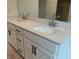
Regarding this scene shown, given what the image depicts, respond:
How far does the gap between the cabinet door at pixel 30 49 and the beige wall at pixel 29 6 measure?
3.04ft

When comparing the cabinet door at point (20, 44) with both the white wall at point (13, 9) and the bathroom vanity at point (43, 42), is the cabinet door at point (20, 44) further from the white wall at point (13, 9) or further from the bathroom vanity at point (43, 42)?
the white wall at point (13, 9)

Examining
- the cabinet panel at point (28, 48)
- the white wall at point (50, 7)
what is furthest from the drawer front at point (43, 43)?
the white wall at point (50, 7)

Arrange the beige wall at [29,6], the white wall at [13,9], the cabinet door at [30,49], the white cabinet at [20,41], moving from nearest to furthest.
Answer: the cabinet door at [30,49] < the white cabinet at [20,41] < the beige wall at [29,6] < the white wall at [13,9]

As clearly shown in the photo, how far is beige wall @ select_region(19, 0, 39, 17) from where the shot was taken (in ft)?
9.81

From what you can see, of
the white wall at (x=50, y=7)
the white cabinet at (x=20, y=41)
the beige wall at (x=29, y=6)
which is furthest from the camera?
the beige wall at (x=29, y=6)

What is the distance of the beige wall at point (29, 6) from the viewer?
9.81ft

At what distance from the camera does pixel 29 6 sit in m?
3.31

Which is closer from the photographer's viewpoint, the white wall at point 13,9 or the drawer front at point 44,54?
the drawer front at point 44,54

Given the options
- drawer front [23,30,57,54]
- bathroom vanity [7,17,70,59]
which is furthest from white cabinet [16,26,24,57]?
drawer front [23,30,57,54]

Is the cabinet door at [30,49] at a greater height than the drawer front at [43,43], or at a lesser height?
lesser

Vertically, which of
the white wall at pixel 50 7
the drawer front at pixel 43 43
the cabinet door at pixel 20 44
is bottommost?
the cabinet door at pixel 20 44

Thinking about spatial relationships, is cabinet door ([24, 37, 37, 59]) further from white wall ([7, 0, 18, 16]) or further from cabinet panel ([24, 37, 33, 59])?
white wall ([7, 0, 18, 16])

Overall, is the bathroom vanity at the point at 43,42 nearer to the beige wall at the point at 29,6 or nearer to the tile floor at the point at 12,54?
the tile floor at the point at 12,54

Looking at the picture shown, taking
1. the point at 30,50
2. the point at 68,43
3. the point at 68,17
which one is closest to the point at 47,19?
the point at 68,17
